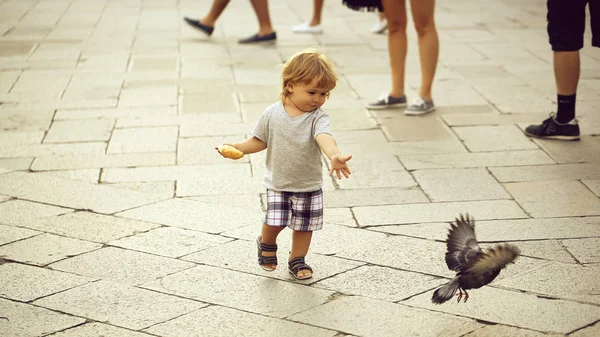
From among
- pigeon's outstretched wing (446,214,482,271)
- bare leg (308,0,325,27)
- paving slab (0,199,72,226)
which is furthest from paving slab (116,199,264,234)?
bare leg (308,0,325,27)

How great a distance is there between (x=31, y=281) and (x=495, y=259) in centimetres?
180

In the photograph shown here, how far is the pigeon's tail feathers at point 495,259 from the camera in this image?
8.45 ft

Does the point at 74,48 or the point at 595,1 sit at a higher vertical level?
the point at 595,1

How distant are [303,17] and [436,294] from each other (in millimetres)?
7760

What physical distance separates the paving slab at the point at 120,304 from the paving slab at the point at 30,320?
0.15ft

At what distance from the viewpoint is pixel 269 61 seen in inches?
→ 297

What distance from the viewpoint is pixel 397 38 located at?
19.1ft

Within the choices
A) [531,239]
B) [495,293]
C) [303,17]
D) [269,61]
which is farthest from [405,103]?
[303,17]

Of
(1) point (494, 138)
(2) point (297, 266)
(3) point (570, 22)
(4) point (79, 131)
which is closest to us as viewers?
(2) point (297, 266)

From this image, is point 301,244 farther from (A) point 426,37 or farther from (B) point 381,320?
(A) point 426,37

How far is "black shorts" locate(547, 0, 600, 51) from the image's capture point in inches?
191

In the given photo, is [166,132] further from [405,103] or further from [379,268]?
[379,268]

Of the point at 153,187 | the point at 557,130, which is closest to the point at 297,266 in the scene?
the point at 153,187

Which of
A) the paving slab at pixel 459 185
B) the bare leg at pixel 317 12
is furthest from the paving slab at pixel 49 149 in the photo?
the bare leg at pixel 317 12
